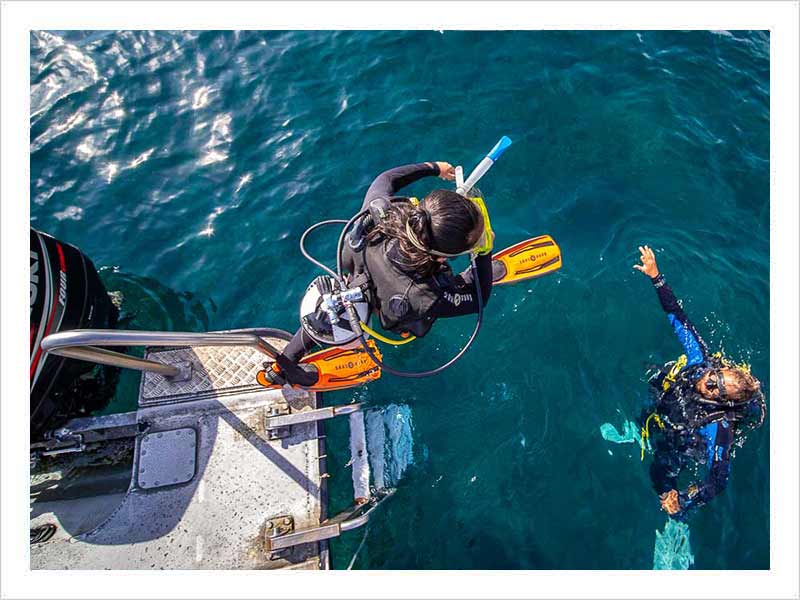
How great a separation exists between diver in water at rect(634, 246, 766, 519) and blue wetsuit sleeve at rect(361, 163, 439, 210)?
243 centimetres

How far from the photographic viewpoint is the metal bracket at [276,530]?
417 cm

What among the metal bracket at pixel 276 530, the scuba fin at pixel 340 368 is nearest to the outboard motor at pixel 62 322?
the scuba fin at pixel 340 368

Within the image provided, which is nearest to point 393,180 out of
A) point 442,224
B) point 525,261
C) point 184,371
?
point 442,224

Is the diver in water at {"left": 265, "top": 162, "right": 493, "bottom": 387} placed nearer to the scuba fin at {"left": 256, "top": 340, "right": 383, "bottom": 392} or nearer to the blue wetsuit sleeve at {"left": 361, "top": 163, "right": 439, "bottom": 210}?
the blue wetsuit sleeve at {"left": 361, "top": 163, "right": 439, "bottom": 210}

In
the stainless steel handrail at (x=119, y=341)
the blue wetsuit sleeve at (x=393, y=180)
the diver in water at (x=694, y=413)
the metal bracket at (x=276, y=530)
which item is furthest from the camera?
the diver in water at (x=694, y=413)

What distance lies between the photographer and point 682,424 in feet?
15.5

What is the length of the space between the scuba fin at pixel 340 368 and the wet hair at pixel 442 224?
199 centimetres

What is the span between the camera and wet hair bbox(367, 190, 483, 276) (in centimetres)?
277

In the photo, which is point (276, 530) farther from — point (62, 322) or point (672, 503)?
point (672, 503)

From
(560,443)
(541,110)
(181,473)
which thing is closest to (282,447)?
(181,473)

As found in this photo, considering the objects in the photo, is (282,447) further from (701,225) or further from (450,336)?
(701,225)

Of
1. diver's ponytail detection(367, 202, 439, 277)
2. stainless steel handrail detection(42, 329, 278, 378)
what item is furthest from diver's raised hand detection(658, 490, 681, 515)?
stainless steel handrail detection(42, 329, 278, 378)

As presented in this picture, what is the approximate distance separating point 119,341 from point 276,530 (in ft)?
6.59

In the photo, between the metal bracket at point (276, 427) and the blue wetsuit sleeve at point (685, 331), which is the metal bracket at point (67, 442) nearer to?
the metal bracket at point (276, 427)
